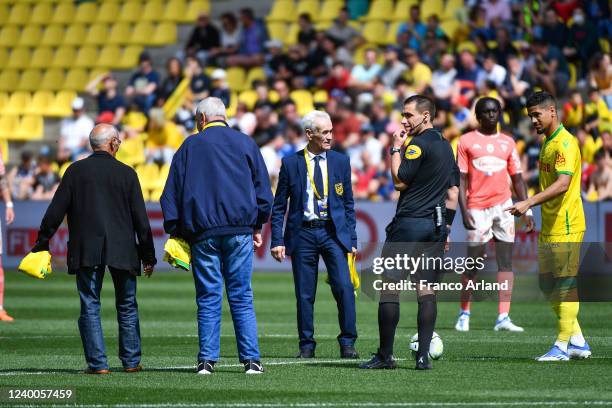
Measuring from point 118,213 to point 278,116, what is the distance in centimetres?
1724

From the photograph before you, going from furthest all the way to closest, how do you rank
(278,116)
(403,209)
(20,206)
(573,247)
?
(278,116)
(20,206)
(573,247)
(403,209)

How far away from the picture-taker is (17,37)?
1409 inches

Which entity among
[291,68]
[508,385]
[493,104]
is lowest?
[508,385]

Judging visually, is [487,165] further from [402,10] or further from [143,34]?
[143,34]

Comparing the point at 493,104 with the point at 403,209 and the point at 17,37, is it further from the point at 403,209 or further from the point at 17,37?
the point at 17,37

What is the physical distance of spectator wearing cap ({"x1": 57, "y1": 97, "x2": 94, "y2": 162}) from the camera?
1160 inches

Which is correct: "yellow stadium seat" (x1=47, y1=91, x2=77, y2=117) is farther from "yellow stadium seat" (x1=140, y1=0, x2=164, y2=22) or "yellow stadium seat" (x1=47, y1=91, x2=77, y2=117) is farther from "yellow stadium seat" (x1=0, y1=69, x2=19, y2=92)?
"yellow stadium seat" (x1=140, y1=0, x2=164, y2=22)

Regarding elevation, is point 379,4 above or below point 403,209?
above

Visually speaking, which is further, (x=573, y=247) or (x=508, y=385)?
(x=573, y=247)

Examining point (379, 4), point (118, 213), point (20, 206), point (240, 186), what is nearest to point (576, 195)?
point (240, 186)

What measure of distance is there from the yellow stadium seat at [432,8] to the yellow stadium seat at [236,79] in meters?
4.49

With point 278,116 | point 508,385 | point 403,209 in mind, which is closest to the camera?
point 508,385

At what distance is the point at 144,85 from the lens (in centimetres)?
3075

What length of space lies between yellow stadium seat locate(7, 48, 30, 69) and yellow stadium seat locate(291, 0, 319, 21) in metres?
7.80
